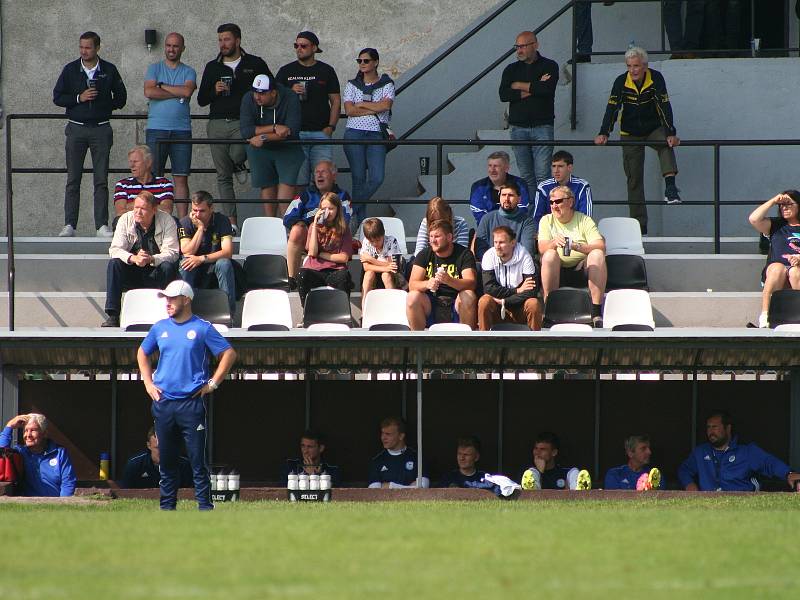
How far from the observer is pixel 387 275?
14.4 metres

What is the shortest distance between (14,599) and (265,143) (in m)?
9.99

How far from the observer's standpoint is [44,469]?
12.9 m

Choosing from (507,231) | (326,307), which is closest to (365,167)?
(326,307)

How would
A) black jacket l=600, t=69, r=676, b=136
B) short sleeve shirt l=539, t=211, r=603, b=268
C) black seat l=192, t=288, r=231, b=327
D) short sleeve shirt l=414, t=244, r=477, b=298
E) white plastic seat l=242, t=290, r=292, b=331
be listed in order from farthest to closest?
black jacket l=600, t=69, r=676, b=136
short sleeve shirt l=539, t=211, r=603, b=268
black seat l=192, t=288, r=231, b=327
white plastic seat l=242, t=290, r=292, b=331
short sleeve shirt l=414, t=244, r=477, b=298

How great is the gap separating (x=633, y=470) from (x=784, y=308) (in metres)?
2.04

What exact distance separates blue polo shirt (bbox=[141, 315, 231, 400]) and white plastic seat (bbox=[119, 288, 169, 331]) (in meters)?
2.68

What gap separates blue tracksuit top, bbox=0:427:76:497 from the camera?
504 inches

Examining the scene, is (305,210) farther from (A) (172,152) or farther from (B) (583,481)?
(B) (583,481)

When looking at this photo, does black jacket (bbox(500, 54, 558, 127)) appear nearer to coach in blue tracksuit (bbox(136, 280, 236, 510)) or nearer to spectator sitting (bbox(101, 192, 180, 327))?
spectator sitting (bbox(101, 192, 180, 327))

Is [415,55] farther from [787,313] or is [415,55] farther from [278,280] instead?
[787,313]

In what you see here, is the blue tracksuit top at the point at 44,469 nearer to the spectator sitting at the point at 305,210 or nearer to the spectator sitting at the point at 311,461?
the spectator sitting at the point at 311,461

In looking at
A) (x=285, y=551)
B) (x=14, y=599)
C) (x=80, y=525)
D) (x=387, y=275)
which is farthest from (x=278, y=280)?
(x=14, y=599)

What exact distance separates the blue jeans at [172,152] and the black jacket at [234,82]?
17.9 inches

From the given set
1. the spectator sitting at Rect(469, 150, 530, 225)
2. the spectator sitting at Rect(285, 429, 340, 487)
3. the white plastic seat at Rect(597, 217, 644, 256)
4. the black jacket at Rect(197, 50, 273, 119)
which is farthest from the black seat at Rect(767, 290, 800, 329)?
the black jacket at Rect(197, 50, 273, 119)
